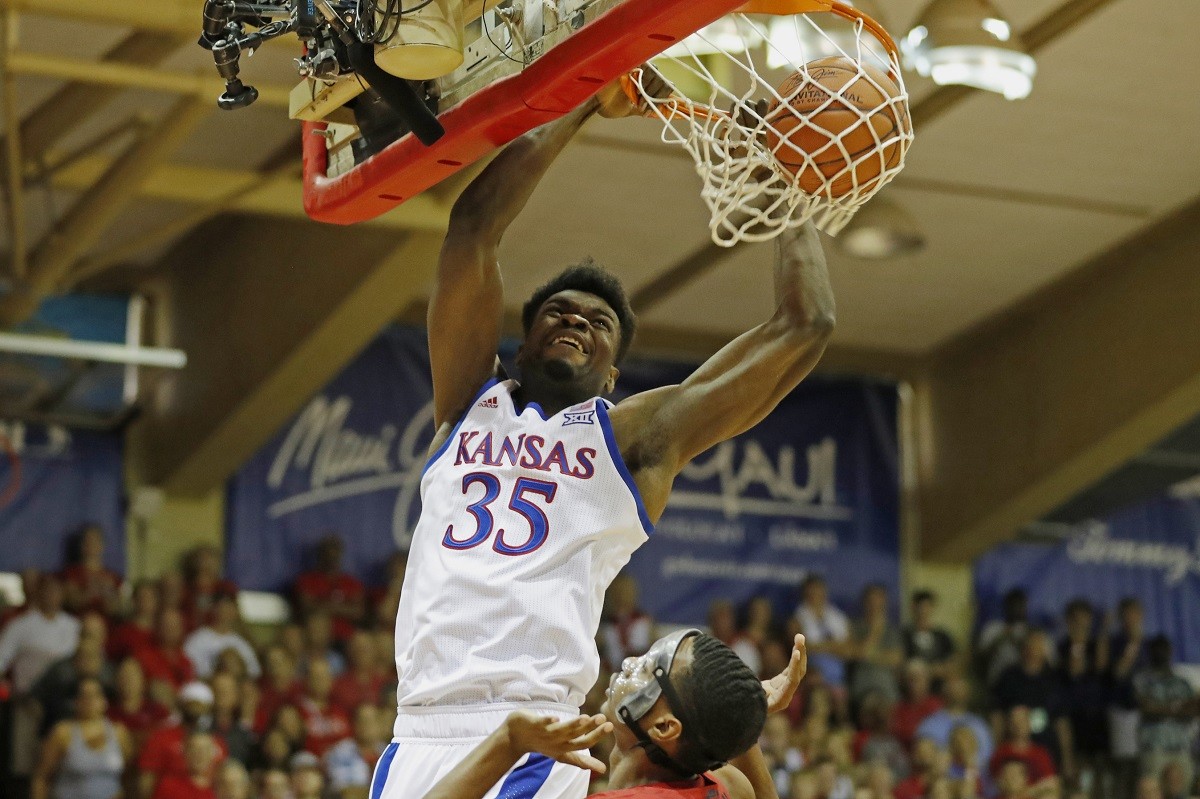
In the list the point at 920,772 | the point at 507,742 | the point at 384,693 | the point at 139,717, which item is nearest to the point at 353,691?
the point at 384,693

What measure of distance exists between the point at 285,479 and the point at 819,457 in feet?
17.0

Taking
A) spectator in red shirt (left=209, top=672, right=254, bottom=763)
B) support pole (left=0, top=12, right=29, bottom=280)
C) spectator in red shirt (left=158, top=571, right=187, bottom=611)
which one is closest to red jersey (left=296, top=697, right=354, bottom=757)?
spectator in red shirt (left=209, top=672, right=254, bottom=763)

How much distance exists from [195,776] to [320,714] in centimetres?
155

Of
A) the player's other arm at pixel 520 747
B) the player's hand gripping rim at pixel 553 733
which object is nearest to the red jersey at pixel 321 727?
the player's other arm at pixel 520 747

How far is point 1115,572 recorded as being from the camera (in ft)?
59.4

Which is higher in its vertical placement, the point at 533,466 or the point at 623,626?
the point at 623,626

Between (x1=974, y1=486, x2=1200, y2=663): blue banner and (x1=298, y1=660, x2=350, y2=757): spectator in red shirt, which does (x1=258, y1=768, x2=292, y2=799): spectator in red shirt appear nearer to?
(x1=298, y1=660, x2=350, y2=757): spectator in red shirt

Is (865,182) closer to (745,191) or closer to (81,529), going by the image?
(745,191)

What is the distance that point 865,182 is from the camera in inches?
180

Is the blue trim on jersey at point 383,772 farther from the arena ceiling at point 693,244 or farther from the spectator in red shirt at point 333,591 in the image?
the spectator in red shirt at point 333,591

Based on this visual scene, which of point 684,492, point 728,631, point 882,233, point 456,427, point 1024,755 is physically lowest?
point 1024,755

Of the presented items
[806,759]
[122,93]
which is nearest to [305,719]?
[806,759]

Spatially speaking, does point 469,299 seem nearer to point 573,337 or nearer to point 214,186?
point 573,337

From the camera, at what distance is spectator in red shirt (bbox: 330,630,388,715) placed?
42.1ft
